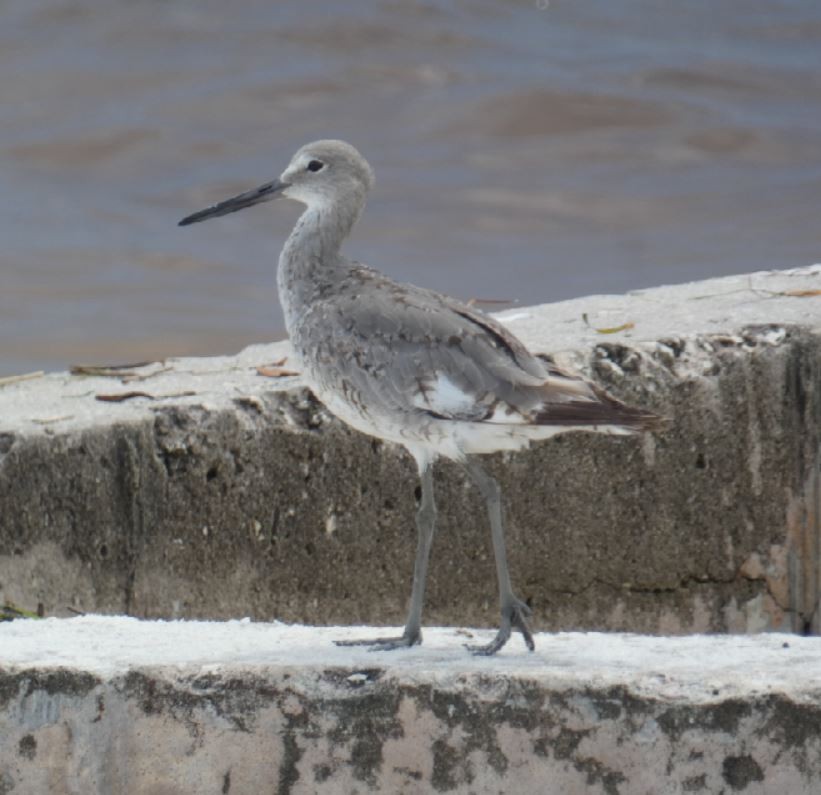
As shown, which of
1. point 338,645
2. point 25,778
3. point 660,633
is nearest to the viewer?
point 25,778

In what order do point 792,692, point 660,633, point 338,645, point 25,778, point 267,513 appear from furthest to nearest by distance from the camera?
point 660,633 → point 267,513 → point 338,645 → point 25,778 → point 792,692

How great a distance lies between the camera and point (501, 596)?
4.49 meters

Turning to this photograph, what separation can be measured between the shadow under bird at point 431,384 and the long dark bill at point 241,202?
1.37ft

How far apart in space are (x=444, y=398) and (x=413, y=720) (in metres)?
0.87

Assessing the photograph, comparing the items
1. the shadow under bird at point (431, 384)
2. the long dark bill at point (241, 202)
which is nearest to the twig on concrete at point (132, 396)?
the long dark bill at point (241, 202)

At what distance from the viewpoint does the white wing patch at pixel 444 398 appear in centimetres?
440

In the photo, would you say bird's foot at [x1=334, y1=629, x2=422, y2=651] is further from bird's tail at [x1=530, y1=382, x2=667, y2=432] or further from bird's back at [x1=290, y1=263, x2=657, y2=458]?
bird's tail at [x1=530, y1=382, x2=667, y2=432]

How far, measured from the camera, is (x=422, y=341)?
177 inches

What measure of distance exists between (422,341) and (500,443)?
12.9 inches

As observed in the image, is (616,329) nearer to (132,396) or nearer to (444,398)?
(132,396)

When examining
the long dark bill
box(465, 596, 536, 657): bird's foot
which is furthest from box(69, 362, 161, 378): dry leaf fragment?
box(465, 596, 536, 657): bird's foot

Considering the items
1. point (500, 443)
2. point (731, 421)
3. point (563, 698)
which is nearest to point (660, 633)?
point (731, 421)

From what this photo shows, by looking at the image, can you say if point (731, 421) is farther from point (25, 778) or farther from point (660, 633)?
point (25, 778)

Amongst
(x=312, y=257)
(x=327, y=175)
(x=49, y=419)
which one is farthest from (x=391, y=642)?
(x=49, y=419)
